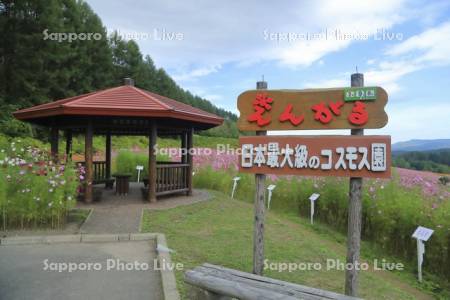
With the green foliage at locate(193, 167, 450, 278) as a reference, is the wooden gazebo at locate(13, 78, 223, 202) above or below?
above

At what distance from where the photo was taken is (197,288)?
3.46 m

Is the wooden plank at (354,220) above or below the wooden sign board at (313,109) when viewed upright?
below

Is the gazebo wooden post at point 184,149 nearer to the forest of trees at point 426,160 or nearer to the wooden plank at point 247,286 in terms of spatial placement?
the wooden plank at point 247,286

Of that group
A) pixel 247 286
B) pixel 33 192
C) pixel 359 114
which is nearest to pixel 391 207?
pixel 359 114

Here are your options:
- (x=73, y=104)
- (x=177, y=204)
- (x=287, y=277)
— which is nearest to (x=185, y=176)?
(x=177, y=204)

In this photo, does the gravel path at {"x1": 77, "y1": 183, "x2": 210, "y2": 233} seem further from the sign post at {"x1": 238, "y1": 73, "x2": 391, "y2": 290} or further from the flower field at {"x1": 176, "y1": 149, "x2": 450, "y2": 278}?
the sign post at {"x1": 238, "y1": 73, "x2": 391, "y2": 290}

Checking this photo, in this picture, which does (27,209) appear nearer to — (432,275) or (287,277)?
(287,277)

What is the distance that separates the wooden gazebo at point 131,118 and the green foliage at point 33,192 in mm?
1498

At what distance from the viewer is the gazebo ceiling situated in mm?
7699

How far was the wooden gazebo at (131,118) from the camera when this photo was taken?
25.5 feet

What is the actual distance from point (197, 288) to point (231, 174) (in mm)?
8956

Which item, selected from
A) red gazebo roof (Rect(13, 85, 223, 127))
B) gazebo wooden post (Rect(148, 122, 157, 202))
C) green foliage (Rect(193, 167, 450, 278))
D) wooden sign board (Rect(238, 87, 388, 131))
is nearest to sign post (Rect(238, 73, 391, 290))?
wooden sign board (Rect(238, 87, 388, 131))

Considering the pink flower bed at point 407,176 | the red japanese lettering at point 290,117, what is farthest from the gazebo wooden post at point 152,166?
the red japanese lettering at point 290,117

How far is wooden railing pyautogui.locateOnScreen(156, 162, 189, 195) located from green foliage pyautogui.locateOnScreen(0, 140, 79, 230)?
287 cm
